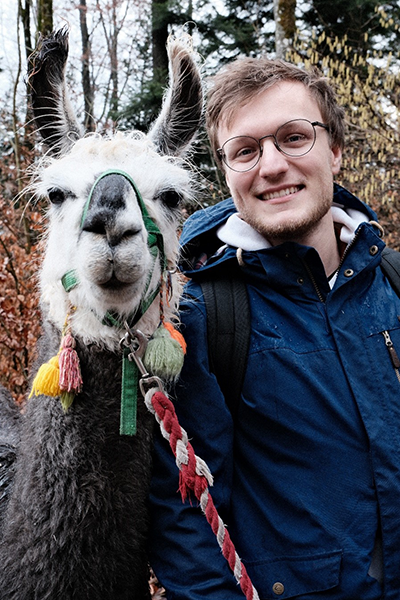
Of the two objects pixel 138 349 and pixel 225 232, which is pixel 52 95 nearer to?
pixel 225 232

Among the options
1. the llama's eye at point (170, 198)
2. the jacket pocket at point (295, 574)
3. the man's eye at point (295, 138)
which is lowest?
the jacket pocket at point (295, 574)

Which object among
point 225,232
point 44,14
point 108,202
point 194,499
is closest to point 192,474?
point 194,499

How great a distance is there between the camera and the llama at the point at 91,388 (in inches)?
68.6

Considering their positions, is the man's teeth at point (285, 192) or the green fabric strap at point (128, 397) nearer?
the green fabric strap at point (128, 397)

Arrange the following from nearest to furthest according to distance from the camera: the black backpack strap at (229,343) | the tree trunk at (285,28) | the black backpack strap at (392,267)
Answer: the black backpack strap at (229,343) < the black backpack strap at (392,267) < the tree trunk at (285,28)

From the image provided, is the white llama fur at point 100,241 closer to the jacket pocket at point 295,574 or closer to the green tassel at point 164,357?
the green tassel at point 164,357

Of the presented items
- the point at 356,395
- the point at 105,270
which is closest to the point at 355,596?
the point at 356,395

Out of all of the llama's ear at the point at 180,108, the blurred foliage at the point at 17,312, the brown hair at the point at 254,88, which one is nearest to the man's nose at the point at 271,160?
the brown hair at the point at 254,88

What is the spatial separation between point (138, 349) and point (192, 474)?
0.47 meters

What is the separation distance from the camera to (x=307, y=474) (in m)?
1.89

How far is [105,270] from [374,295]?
1147 mm

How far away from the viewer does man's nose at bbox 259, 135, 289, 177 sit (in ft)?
6.90

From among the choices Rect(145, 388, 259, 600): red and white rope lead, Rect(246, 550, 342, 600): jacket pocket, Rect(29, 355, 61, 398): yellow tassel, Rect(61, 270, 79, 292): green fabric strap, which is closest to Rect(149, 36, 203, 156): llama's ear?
Rect(61, 270, 79, 292): green fabric strap

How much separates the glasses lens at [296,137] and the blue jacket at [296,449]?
43 cm
